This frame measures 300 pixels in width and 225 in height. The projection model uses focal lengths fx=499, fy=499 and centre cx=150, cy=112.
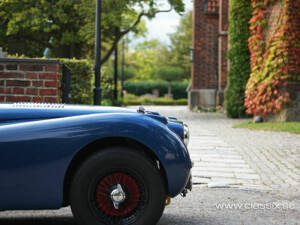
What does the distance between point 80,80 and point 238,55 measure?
8823 mm

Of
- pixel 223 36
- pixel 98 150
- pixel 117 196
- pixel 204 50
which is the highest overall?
pixel 223 36

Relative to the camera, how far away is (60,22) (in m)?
25.4

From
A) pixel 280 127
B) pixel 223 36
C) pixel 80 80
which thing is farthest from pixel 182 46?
pixel 80 80

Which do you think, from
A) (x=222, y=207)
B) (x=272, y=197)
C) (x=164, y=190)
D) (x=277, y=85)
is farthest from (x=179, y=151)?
(x=277, y=85)

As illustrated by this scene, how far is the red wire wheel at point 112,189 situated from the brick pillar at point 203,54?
2575 centimetres

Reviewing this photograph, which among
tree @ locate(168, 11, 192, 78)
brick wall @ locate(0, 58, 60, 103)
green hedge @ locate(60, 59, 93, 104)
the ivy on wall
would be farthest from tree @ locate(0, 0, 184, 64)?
tree @ locate(168, 11, 192, 78)

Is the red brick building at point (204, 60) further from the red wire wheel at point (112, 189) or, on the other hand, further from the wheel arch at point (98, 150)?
the red wire wheel at point (112, 189)

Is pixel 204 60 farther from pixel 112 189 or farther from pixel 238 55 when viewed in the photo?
pixel 112 189

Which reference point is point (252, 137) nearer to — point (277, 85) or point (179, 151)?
point (277, 85)

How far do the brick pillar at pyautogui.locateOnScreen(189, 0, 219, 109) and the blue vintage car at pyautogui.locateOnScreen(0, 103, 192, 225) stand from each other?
25.7 m

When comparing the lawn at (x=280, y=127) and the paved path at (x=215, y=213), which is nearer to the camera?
the paved path at (x=215, y=213)

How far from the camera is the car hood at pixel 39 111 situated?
343cm

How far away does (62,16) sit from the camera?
2336 cm

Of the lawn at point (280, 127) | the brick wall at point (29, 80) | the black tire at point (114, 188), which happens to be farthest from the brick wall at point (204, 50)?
the black tire at point (114, 188)
